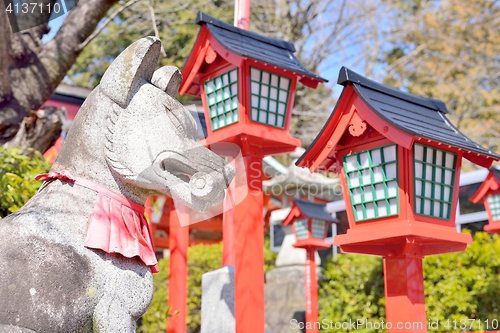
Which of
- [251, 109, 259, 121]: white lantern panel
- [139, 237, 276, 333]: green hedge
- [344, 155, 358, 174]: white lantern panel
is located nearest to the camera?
[344, 155, 358, 174]: white lantern panel

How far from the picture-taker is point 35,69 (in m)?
5.27

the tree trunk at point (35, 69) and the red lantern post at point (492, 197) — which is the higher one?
the tree trunk at point (35, 69)

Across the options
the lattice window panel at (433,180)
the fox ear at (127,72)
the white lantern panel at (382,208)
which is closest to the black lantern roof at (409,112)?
the lattice window panel at (433,180)

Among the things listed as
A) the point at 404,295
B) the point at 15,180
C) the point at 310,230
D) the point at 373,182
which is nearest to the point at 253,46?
the point at 373,182

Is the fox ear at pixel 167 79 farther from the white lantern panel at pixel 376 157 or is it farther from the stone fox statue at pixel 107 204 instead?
the white lantern panel at pixel 376 157

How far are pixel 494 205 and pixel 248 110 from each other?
3710 millimetres

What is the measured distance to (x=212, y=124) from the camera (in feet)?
13.3

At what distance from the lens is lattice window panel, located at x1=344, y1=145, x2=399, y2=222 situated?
3.23m

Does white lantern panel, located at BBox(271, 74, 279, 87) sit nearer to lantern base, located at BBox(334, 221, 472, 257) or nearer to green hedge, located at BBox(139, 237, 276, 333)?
lantern base, located at BBox(334, 221, 472, 257)

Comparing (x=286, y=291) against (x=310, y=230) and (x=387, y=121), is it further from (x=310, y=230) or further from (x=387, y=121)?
(x=387, y=121)

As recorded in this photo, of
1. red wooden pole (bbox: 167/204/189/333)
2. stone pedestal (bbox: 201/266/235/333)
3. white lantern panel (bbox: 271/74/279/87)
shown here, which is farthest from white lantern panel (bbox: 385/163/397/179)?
red wooden pole (bbox: 167/204/189/333)

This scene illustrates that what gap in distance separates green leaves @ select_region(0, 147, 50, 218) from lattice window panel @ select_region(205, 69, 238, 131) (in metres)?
1.43

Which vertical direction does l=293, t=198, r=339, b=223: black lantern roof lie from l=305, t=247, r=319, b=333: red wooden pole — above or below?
above

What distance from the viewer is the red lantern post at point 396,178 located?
10.4 ft
